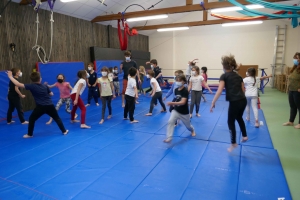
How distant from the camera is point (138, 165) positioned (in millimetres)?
3135

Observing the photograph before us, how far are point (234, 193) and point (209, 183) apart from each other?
1.02 ft

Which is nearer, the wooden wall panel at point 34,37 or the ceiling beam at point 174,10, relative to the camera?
the wooden wall panel at point 34,37

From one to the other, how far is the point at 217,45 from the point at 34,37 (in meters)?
10.4

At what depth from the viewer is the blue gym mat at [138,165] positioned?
A: 8.16ft

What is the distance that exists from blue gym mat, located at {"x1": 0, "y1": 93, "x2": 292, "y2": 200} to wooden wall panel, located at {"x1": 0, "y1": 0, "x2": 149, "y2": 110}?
2.62m

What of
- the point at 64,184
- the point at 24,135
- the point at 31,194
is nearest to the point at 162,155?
the point at 64,184

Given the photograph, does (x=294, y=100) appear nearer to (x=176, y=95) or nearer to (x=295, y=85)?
(x=295, y=85)

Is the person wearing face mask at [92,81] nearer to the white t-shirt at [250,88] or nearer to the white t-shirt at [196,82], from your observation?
the white t-shirt at [196,82]

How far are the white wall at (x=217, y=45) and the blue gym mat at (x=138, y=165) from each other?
30.1 feet

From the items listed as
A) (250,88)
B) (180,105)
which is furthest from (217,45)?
(180,105)

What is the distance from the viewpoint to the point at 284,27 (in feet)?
39.1

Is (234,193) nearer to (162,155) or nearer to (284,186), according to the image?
(284,186)

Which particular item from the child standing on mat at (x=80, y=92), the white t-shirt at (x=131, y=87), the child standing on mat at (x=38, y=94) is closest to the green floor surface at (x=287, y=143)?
the white t-shirt at (x=131, y=87)

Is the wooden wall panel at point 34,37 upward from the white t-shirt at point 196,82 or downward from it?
upward
